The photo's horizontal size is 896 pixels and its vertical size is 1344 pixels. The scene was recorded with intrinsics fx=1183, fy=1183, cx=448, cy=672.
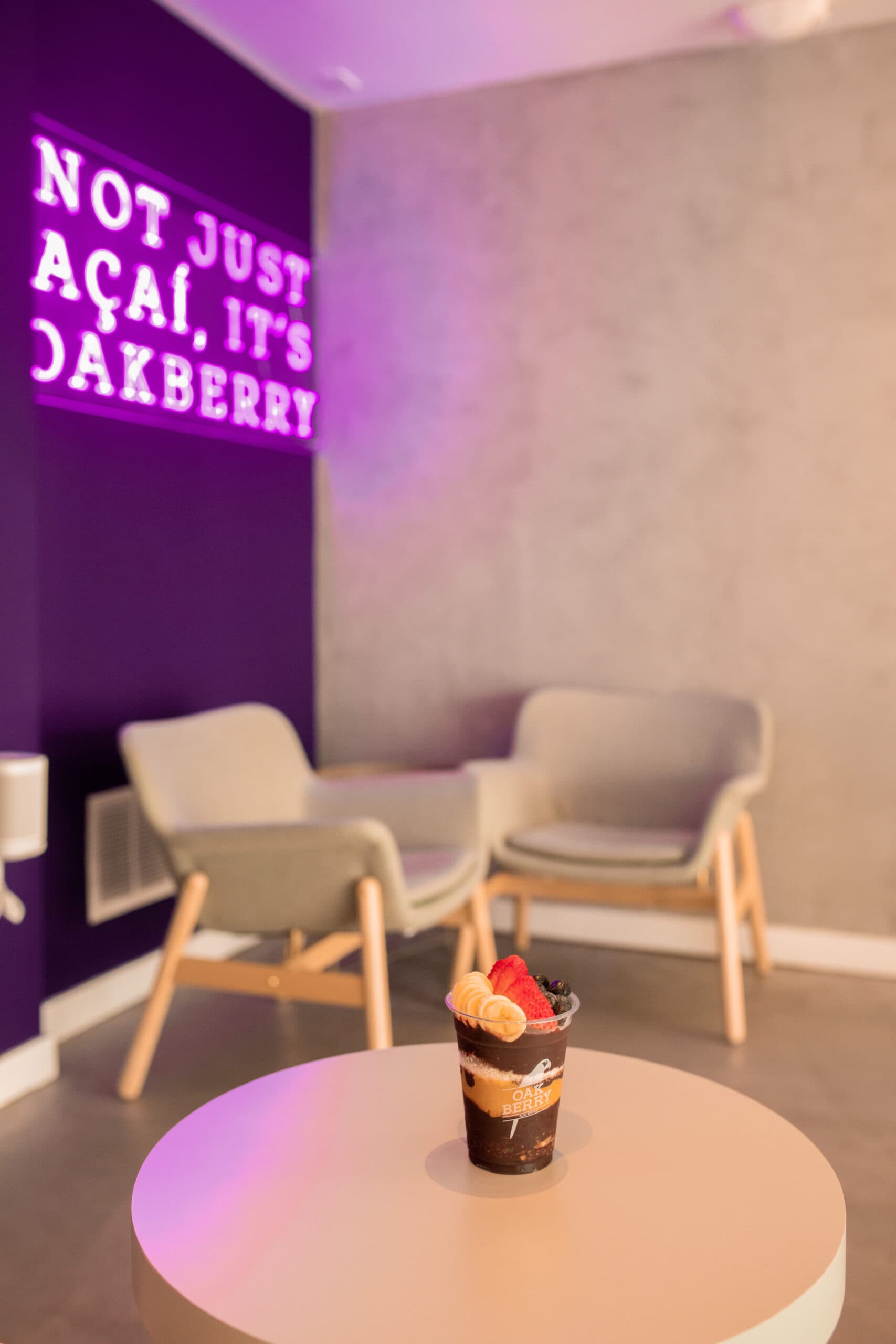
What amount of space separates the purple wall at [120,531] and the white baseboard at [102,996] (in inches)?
1.6

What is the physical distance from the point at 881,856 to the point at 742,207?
202 cm

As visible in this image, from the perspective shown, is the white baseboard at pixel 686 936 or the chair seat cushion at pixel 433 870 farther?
the white baseboard at pixel 686 936

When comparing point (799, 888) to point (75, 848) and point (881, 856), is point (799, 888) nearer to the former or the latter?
point (881, 856)

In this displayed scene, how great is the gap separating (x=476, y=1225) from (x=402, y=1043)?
5.81 ft

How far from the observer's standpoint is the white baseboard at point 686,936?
3.57 m

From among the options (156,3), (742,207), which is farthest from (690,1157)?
(156,3)

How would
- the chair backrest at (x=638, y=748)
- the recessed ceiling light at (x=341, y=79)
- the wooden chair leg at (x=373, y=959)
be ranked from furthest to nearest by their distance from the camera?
the recessed ceiling light at (x=341, y=79), the chair backrest at (x=638, y=748), the wooden chair leg at (x=373, y=959)

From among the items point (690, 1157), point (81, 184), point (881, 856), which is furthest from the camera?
point (881, 856)

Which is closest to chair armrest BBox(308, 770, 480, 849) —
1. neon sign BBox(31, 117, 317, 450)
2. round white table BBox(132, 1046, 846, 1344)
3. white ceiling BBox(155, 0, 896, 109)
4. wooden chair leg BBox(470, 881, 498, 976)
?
wooden chair leg BBox(470, 881, 498, 976)

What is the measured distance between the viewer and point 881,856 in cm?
356

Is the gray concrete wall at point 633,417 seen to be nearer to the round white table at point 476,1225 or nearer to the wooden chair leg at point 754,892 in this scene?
the wooden chair leg at point 754,892

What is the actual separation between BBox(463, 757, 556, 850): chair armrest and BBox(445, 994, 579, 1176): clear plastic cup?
1.80 m

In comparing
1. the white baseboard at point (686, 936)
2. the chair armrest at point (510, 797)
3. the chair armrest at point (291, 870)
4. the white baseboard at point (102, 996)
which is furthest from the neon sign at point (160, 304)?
the white baseboard at point (686, 936)

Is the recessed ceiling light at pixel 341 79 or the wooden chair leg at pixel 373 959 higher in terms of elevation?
the recessed ceiling light at pixel 341 79
